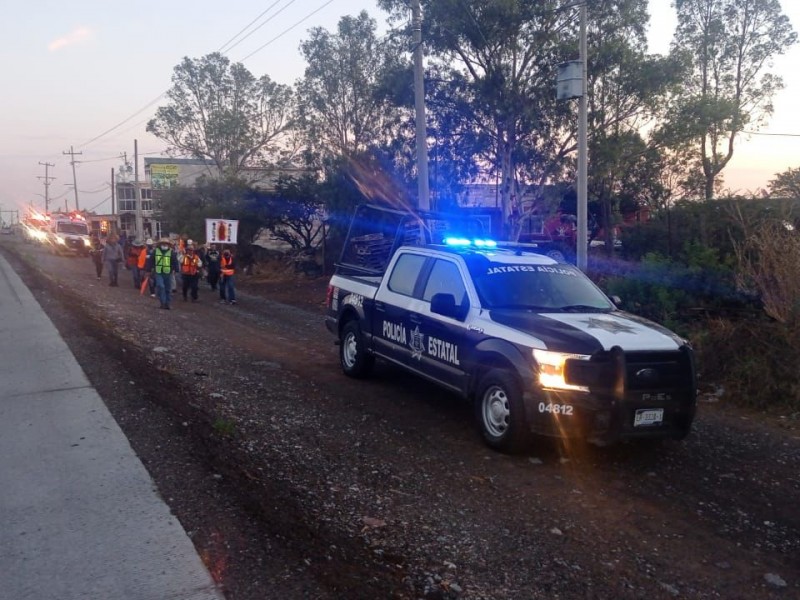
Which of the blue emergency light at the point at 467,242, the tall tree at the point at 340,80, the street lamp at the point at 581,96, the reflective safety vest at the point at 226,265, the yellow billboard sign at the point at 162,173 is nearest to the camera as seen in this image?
the blue emergency light at the point at 467,242

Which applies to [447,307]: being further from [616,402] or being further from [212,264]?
[212,264]

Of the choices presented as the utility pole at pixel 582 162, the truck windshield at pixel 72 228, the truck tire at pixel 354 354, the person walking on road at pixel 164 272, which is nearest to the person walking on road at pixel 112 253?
the person walking on road at pixel 164 272

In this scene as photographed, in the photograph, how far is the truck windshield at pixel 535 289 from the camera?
7109 mm

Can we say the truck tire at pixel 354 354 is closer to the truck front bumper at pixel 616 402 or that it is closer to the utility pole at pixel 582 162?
the truck front bumper at pixel 616 402

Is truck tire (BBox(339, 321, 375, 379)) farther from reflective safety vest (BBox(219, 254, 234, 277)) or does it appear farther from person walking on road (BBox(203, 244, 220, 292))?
person walking on road (BBox(203, 244, 220, 292))

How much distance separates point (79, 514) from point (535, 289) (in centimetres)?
462

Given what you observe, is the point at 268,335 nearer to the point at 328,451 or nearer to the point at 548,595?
the point at 328,451

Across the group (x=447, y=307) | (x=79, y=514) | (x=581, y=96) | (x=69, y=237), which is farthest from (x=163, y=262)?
(x=69, y=237)

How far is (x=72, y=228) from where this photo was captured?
43094 millimetres

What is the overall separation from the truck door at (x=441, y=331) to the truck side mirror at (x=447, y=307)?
2cm

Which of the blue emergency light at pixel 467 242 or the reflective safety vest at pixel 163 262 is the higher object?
the blue emergency light at pixel 467 242

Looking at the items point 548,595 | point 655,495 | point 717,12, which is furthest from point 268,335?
point 717,12

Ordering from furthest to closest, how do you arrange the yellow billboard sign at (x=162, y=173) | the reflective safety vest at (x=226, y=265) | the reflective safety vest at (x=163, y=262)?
the yellow billboard sign at (x=162, y=173) → the reflective safety vest at (x=226, y=265) → the reflective safety vest at (x=163, y=262)

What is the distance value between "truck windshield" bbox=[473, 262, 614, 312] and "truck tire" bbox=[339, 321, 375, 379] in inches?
87.9
